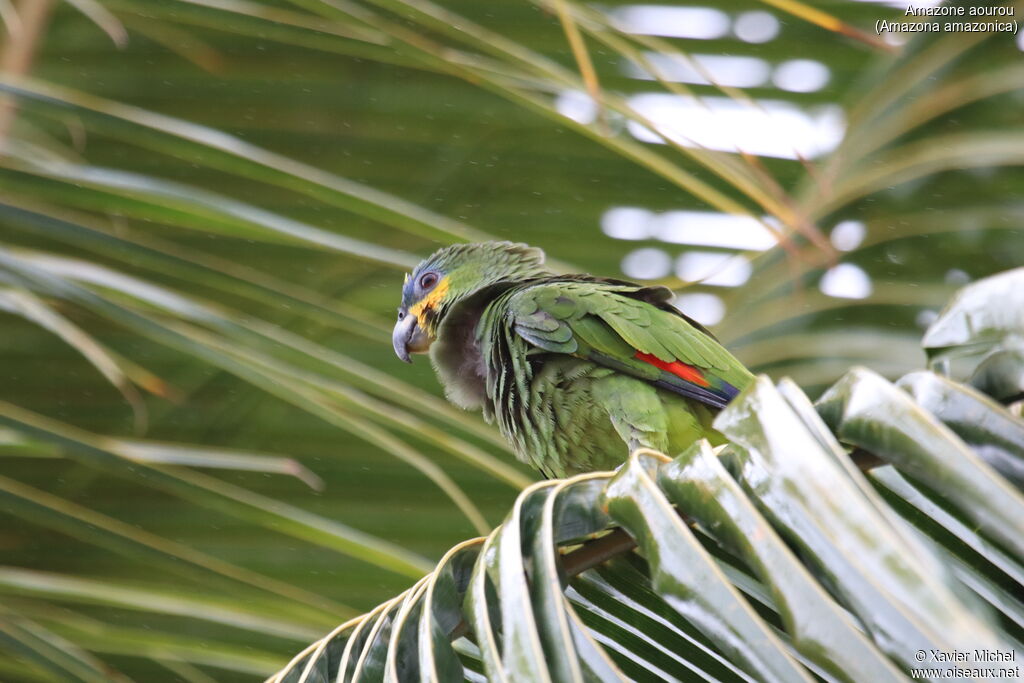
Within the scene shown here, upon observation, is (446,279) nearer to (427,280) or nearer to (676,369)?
(427,280)

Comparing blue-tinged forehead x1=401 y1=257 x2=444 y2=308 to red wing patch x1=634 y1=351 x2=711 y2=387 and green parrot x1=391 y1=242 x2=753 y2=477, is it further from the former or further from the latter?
red wing patch x1=634 y1=351 x2=711 y2=387

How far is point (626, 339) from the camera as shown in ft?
7.37

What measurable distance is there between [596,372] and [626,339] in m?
0.10

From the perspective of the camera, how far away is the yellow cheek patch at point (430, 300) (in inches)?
105

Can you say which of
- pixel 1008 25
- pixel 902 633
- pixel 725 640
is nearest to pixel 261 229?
pixel 725 640

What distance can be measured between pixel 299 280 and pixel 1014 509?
84.6 inches

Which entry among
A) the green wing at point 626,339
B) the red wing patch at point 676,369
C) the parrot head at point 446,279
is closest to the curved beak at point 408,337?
the parrot head at point 446,279

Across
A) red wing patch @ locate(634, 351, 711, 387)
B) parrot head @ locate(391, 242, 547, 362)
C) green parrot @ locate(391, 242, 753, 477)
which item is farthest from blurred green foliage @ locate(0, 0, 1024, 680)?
red wing patch @ locate(634, 351, 711, 387)

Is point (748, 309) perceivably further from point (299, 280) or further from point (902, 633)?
Result: point (902, 633)

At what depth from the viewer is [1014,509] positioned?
646 millimetres

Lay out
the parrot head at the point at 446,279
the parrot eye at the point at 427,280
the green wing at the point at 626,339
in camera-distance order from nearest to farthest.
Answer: the green wing at the point at 626,339 → the parrot head at the point at 446,279 → the parrot eye at the point at 427,280

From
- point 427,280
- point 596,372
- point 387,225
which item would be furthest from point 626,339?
point 427,280

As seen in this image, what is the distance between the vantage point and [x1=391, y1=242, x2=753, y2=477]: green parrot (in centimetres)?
224

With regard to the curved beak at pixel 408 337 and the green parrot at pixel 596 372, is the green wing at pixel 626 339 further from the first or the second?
the curved beak at pixel 408 337
